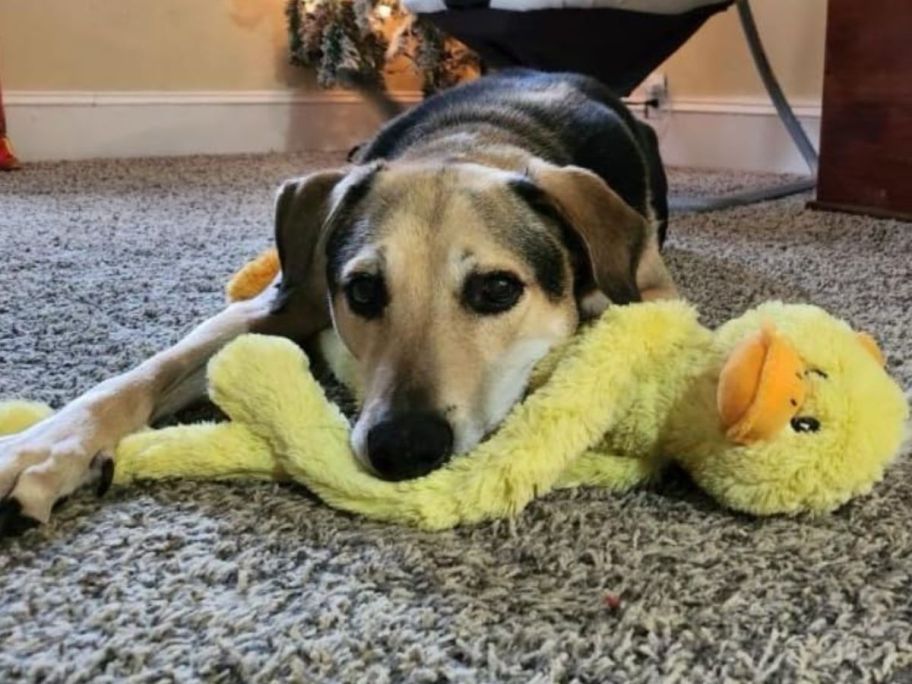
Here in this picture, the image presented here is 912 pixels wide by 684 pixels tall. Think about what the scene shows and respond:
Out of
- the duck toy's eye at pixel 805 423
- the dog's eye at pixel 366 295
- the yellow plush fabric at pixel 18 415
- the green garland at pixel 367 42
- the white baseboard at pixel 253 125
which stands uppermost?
the dog's eye at pixel 366 295

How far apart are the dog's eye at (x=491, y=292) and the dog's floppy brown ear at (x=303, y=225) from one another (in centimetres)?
29

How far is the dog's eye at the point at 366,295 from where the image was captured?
1332 millimetres

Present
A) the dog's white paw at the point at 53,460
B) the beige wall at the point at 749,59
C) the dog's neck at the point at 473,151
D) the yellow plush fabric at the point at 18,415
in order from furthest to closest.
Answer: the beige wall at the point at 749,59
the dog's neck at the point at 473,151
the yellow plush fabric at the point at 18,415
the dog's white paw at the point at 53,460

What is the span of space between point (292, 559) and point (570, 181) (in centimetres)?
67

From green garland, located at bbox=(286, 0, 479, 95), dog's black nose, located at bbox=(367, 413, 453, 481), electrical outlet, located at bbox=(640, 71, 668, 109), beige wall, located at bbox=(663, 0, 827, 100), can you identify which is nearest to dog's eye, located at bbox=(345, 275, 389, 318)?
dog's black nose, located at bbox=(367, 413, 453, 481)

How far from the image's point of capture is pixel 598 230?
1.40 metres

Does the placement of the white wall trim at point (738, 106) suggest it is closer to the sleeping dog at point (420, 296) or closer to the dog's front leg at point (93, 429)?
the sleeping dog at point (420, 296)

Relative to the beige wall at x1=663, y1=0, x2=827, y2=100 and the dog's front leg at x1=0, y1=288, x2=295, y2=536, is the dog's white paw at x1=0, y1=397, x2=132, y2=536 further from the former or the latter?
the beige wall at x1=663, y1=0, x2=827, y2=100

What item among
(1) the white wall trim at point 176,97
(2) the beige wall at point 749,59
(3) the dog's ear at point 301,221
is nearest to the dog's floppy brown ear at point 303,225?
(3) the dog's ear at point 301,221

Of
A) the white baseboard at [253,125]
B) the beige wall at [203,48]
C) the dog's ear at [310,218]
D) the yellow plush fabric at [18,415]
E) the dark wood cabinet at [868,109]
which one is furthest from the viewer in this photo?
the white baseboard at [253,125]

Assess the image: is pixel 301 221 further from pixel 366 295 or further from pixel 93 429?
pixel 93 429

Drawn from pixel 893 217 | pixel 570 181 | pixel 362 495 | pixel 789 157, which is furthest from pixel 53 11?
pixel 362 495

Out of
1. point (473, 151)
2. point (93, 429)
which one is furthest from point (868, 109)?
point (93, 429)

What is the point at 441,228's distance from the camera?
1.36m
